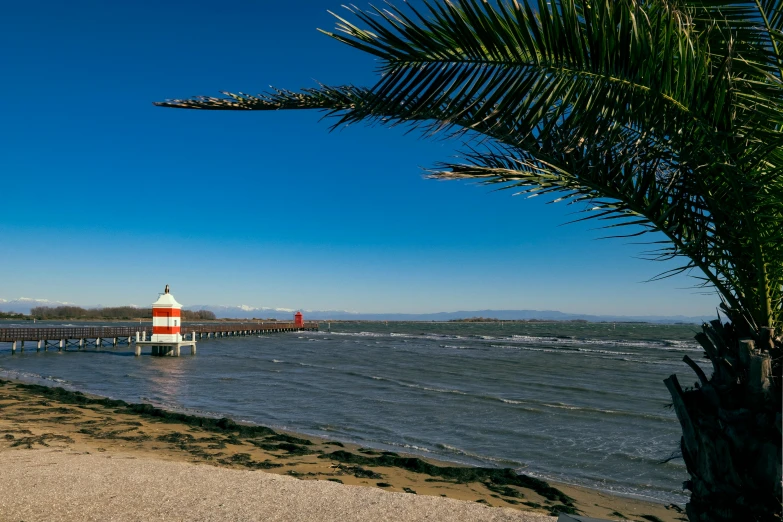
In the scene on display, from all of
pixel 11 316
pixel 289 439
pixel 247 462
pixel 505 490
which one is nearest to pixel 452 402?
pixel 289 439

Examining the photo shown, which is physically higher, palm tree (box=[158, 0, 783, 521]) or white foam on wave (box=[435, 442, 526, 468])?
palm tree (box=[158, 0, 783, 521])

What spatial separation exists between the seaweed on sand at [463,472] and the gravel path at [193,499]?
2.84m

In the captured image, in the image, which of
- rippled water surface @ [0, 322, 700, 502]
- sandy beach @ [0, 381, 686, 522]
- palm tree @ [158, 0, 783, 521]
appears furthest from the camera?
rippled water surface @ [0, 322, 700, 502]

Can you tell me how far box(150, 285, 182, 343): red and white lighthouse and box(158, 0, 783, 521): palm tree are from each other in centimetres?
3651

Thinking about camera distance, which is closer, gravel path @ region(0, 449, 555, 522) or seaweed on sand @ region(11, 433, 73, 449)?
gravel path @ region(0, 449, 555, 522)

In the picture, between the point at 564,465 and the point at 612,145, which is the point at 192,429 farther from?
the point at 612,145

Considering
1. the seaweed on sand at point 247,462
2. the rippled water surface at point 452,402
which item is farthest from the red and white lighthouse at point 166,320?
the seaweed on sand at point 247,462

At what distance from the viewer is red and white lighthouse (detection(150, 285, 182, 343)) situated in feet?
121

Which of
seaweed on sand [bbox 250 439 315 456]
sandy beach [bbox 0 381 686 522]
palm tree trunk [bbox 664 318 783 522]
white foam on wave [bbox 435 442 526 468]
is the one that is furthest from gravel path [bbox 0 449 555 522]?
white foam on wave [bbox 435 442 526 468]

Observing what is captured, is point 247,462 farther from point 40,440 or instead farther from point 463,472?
point 40,440

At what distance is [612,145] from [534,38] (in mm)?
1088

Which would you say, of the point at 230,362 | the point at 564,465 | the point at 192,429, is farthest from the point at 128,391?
the point at 564,465

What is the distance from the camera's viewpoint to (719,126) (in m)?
3.42

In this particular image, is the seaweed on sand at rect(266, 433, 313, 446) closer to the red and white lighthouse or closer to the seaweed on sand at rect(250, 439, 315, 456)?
the seaweed on sand at rect(250, 439, 315, 456)
